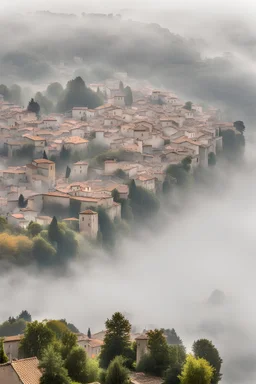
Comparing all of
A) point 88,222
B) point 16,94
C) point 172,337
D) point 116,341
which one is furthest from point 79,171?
point 116,341

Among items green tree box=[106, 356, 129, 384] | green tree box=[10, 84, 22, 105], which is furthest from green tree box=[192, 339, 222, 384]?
green tree box=[10, 84, 22, 105]

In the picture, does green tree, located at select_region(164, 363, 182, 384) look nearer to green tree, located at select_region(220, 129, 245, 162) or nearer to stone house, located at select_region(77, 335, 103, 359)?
stone house, located at select_region(77, 335, 103, 359)

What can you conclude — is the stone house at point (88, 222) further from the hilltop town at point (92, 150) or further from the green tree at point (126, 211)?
the green tree at point (126, 211)

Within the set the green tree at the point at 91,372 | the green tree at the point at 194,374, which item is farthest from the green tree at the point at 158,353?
the green tree at the point at 194,374

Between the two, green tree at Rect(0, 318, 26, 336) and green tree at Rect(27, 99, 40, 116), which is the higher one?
green tree at Rect(27, 99, 40, 116)

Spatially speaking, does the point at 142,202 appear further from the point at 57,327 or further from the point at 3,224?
the point at 57,327
